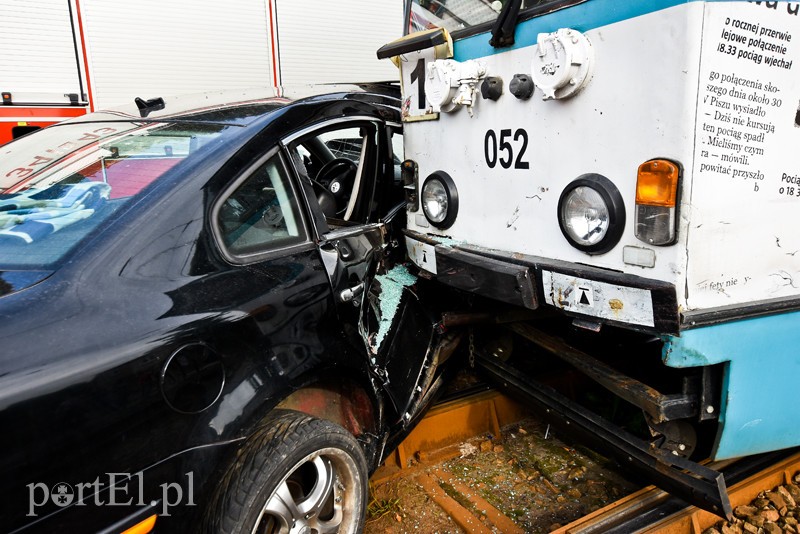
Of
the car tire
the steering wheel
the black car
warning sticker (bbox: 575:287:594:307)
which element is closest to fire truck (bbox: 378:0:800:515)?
warning sticker (bbox: 575:287:594:307)

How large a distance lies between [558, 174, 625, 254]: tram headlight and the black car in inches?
36.1

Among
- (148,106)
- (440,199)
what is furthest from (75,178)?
(440,199)

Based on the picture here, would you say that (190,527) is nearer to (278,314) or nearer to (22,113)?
(278,314)

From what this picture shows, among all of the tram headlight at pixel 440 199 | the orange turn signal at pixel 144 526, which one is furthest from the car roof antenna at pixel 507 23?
the orange turn signal at pixel 144 526

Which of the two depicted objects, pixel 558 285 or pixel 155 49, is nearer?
pixel 558 285

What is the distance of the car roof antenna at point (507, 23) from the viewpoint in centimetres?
234

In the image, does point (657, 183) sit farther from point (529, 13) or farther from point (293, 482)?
point (293, 482)

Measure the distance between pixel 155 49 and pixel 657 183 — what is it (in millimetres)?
6114

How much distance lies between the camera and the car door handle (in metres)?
2.37

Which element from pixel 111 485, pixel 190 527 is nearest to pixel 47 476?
pixel 111 485

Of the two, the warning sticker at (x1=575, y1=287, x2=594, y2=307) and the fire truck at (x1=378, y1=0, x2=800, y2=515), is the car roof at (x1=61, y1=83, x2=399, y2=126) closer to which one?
the fire truck at (x1=378, y1=0, x2=800, y2=515)

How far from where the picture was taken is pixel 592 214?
2119mm

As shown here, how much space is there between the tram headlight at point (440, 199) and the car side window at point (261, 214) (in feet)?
2.55

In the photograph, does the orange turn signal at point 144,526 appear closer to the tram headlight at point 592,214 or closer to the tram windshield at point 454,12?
the tram headlight at point 592,214
